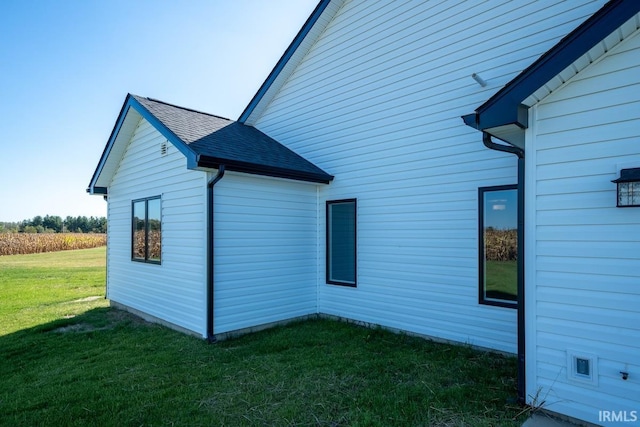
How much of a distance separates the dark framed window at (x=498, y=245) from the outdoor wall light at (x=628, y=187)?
191 centimetres

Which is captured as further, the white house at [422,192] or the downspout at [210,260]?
the downspout at [210,260]

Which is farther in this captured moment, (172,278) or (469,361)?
(172,278)

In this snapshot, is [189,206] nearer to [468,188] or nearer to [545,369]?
[468,188]

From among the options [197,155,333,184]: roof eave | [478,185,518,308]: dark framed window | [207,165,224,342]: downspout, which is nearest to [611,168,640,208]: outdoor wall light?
[478,185,518,308]: dark framed window

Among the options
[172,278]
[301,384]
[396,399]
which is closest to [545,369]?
[396,399]

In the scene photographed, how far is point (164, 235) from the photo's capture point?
22.6ft

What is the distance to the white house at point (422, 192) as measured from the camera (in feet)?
9.84

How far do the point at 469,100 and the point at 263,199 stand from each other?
149 inches

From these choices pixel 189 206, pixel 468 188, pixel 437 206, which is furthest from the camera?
pixel 189 206

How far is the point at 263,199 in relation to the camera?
21.4 ft

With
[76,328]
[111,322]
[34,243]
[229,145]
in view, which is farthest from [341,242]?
[34,243]

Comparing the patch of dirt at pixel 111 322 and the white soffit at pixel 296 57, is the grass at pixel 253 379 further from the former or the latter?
the white soffit at pixel 296 57

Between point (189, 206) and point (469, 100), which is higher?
point (469, 100)

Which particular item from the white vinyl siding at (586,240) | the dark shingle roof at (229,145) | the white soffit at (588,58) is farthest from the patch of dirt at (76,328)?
the white soffit at (588,58)
